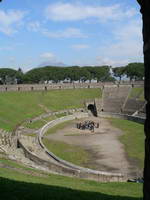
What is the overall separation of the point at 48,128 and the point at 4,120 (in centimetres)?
661

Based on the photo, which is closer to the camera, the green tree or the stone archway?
the stone archway

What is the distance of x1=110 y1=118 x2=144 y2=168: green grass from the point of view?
97.4 ft

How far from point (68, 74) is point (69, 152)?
77.2 metres

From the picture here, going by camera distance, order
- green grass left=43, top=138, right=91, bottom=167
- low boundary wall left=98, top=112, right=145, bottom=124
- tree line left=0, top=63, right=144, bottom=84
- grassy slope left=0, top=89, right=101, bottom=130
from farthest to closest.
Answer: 1. tree line left=0, top=63, right=144, bottom=84
2. low boundary wall left=98, top=112, right=145, bottom=124
3. grassy slope left=0, top=89, right=101, bottom=130
4. green grass left=43, top=138, right=91, bottom=167

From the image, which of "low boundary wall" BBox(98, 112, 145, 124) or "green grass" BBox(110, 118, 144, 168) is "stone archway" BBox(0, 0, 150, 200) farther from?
"low boundary wall" BBox(98, 112, 145, 124)

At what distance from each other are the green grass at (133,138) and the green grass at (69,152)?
4682 mm

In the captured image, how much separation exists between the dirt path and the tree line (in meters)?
57.3

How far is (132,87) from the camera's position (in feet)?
249

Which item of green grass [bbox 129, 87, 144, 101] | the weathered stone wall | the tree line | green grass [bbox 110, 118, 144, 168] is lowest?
green grass [bbox 110, 118, 144, 168]

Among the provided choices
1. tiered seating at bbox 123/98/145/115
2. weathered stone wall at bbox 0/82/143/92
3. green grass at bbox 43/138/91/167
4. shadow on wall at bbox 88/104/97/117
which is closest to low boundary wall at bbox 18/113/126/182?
green grass at bbox 43/138/91/167

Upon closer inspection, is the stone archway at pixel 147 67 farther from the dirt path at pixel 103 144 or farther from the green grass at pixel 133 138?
the green grass at pixel 133 138

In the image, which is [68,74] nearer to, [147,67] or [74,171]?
[74,171]

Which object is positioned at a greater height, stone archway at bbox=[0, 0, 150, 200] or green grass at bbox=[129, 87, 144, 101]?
stone archway at bbox=[0, 0, 150, 200]

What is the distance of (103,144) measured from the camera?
35125 mm
